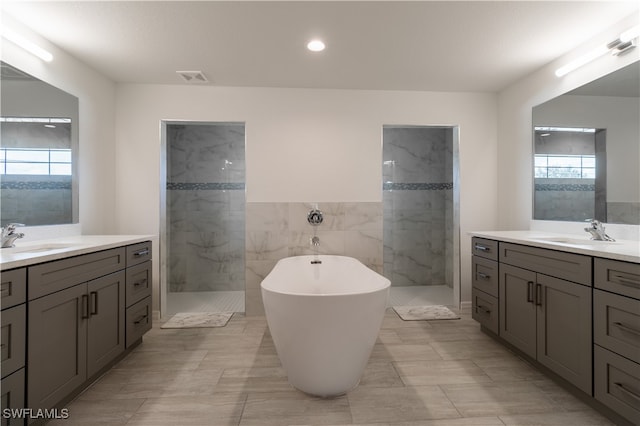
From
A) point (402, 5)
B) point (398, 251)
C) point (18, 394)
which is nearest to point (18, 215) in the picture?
point (18, 394)

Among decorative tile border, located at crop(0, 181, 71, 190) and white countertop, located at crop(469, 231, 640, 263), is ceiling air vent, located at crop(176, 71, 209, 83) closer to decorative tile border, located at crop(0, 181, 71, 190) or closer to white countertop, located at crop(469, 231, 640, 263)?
decorative tile border, located at crop(0, 181, 71, 190)

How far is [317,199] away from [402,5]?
5.66ft

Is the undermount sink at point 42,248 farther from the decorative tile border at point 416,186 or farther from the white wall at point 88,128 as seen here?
the decorative tile border at point 416,186

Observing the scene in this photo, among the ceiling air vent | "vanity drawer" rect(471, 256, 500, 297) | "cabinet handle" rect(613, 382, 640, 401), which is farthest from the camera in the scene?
the ceiling air vent

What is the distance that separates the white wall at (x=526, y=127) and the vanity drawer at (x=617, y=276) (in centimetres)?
75

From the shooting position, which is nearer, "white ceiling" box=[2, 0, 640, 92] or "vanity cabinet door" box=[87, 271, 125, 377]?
"vanity cabinet door" box=[87, 271, 125, 377]

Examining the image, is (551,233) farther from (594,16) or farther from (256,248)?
(256,248)

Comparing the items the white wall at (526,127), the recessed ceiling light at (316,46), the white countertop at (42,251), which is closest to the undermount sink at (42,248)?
the white countertop at (42,251)

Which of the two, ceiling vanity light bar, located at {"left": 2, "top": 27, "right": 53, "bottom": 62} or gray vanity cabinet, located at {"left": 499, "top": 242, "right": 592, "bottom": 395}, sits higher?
ceiling vanity light bar, located at {"left": 2, "top": 27, "right": 53, "bottom": 62}

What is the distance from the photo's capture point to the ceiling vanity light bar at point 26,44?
5.72 feet

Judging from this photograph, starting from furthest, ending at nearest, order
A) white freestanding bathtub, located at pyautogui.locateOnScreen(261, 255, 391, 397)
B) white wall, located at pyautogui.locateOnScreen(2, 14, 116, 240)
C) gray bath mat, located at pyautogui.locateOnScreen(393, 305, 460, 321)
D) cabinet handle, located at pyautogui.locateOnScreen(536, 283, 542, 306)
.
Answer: gray bath mat, located at pyautogui.locateOnScreen(393, 305, 460, 321) < white wall, located at pyautogui.locateOnScreen(2, 14, 116, 240) < cabinet handle, located at pyautogui.locateOnScreen(536, 283, 542, 306) < white freestanding bathtub, located at pyautogui.locateOnScreen(261, 255, 391, 397)

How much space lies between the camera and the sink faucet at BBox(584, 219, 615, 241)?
1.90m

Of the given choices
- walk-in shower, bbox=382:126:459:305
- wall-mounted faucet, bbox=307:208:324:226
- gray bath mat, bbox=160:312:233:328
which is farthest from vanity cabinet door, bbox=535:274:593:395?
gray bath mat, bbox=160:312:233:328

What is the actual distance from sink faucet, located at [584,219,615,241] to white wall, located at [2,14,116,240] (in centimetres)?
368
